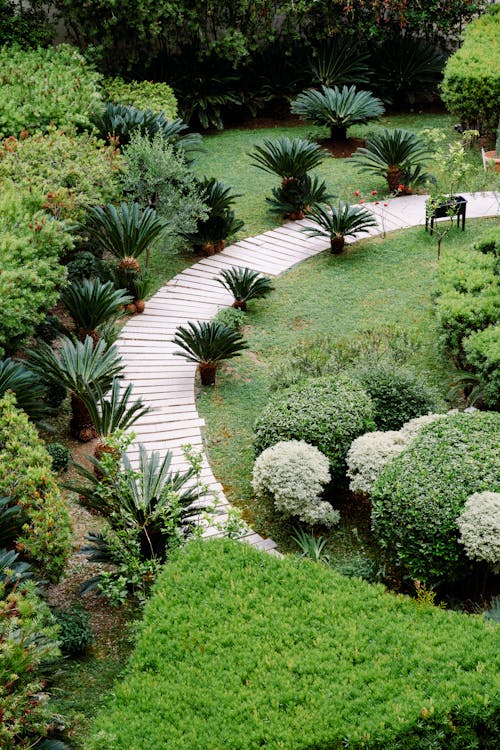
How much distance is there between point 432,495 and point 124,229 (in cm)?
520

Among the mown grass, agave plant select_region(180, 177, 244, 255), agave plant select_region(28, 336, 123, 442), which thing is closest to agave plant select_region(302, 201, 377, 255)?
the mown grass

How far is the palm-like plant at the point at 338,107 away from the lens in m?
14.8

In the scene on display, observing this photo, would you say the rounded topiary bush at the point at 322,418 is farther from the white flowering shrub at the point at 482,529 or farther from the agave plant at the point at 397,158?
the agave plant at the point at 397,158

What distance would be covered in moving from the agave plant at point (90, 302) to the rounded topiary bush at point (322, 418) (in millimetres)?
2157

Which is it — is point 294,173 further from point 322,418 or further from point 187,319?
point 322,418

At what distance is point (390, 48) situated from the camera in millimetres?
16672

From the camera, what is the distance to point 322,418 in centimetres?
820

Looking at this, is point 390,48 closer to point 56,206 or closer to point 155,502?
point 56,206

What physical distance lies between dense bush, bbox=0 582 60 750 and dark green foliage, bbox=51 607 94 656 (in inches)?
23.1

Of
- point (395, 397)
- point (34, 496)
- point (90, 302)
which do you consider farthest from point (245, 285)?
point (34, 496)

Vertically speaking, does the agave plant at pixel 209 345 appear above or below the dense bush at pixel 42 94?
below

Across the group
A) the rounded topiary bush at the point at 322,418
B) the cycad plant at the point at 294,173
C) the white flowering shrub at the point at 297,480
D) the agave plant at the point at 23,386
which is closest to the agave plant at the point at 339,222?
the cycad plant at the point at 294,173

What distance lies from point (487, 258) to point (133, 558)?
5.66 meters

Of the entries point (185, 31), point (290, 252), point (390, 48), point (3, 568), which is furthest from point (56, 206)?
point (390, 48)
